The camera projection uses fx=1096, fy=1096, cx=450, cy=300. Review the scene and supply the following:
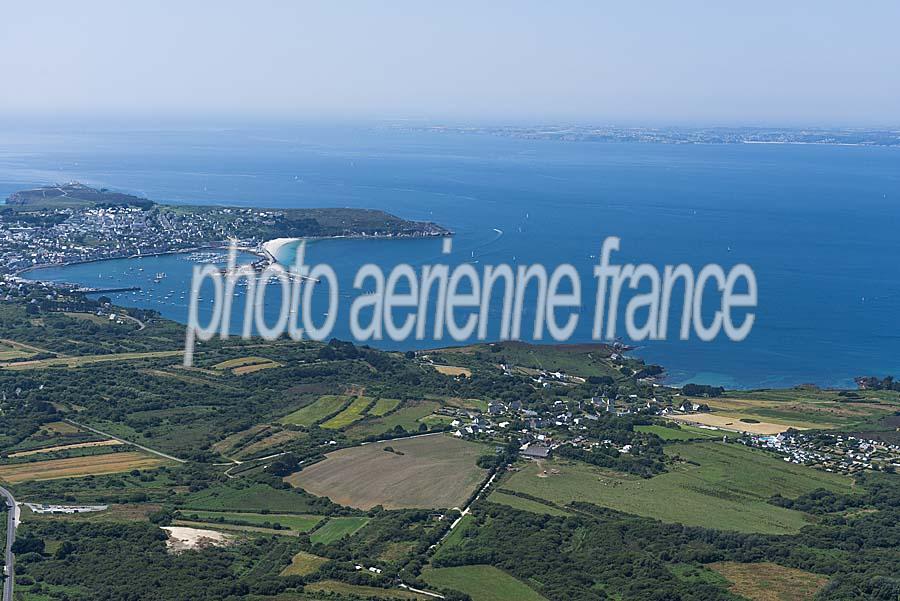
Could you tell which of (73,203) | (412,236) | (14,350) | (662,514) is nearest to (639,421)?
(662,514)

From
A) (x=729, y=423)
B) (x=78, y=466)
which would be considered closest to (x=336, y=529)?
(x=78, y=466)

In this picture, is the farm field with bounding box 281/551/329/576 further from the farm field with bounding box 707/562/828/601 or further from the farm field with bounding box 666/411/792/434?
the farm field with bounding box 666/411/792/434

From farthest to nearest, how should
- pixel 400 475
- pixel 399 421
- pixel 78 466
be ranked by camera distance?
Answer: pixel 399 421
pixel 78 466
pixel 400 475

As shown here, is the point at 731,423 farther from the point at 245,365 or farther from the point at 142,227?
the point at 142,227

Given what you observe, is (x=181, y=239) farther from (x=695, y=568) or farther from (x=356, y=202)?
(x=695, y=568)

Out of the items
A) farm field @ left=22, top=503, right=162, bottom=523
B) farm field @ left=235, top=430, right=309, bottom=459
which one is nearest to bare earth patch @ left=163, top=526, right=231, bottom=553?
farm field @ left=22, top=503, right=162, bottom=523

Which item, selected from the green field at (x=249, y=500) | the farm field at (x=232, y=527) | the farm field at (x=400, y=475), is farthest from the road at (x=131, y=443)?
the farm field at (x=232, y=527)

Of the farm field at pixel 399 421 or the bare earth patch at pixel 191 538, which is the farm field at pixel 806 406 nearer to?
the farm field at pixel 399 421
